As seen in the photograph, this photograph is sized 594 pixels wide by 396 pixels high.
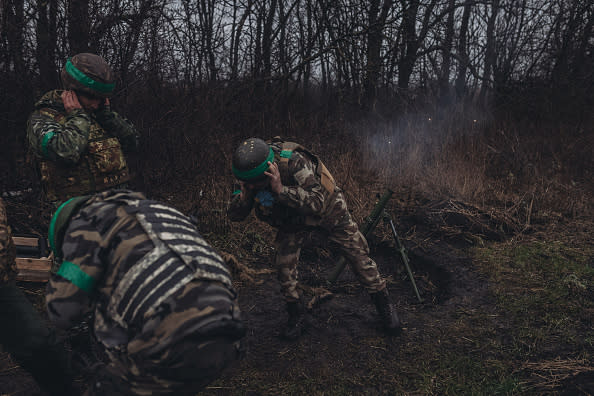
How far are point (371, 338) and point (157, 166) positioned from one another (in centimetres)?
310

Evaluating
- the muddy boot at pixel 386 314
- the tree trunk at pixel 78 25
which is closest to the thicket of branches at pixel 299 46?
the tree trunk at pixel 78 25

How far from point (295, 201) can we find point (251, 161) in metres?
0.39

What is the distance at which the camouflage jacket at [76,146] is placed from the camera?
2.37 metres

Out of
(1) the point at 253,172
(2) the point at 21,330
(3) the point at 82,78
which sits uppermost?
(3) the point at 82,78

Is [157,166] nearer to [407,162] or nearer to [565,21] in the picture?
[407,162]

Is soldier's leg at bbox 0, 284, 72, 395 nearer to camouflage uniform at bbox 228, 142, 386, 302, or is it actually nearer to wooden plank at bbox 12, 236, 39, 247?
camouflage uniform at bbox 228, 142, 386, 302

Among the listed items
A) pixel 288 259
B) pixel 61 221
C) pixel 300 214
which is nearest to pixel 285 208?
pixel 300 214

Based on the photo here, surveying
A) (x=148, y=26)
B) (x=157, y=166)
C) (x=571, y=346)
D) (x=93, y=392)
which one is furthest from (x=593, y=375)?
(x=148, y=26)

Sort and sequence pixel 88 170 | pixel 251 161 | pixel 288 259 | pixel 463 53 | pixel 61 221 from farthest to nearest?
pixel 463 53, pixel 288 259, pixel 88 170, pixel 251 161, pixel 61 221

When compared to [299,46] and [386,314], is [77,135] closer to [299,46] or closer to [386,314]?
[386,314]

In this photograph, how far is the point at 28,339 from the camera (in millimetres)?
1917

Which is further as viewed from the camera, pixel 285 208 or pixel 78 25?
pixel 78 25

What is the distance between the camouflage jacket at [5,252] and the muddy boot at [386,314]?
7.82 feet

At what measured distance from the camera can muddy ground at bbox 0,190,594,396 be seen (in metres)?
2.52
